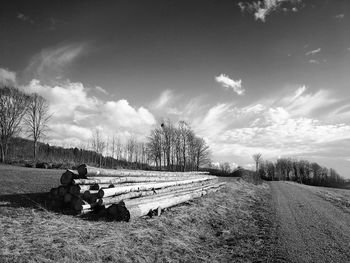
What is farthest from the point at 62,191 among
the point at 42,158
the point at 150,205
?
the point at 42,158

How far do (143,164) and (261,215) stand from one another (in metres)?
65.0

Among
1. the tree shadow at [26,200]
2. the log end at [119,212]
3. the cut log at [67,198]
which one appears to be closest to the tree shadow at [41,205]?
the tree shadow at [26,200]

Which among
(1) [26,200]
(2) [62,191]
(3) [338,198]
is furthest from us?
(3) [338,198]

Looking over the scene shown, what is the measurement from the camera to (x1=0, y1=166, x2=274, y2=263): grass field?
208 inches

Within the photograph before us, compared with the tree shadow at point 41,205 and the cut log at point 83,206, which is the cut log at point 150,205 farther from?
the cut log at point 83,206

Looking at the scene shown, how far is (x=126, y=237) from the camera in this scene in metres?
6.52

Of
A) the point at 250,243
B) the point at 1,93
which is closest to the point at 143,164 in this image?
the point at 1,93

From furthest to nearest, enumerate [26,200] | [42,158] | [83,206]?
[42,158]
[26,200]
[83,206]

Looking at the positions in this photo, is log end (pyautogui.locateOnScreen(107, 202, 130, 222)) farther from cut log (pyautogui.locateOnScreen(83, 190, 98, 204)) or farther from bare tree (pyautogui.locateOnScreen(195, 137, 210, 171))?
bare tree (pyautogui.locateOnScreen(195, 137, 210, 171))

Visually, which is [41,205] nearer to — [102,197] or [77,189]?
[77,189]

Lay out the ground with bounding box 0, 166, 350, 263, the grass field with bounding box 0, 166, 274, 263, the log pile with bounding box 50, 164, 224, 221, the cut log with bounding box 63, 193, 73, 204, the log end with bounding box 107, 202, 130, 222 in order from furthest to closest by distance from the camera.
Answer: the cut log with bounding box 63, 193, 73, 204
the log pile with bounding box 50, 164, 224, 221
the log end with bounding box 107, 202, 130, 222
the ground with bounding box 0, 166, 350, 263
the grass field with bounding box 0, 166, 274, 263

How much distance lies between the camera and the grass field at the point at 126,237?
527cm

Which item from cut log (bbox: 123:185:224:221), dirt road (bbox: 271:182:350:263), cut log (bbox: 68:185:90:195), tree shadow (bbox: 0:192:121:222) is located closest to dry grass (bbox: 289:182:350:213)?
dirt road (bbox: 271:182:350:263)

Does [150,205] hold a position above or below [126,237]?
→ above
